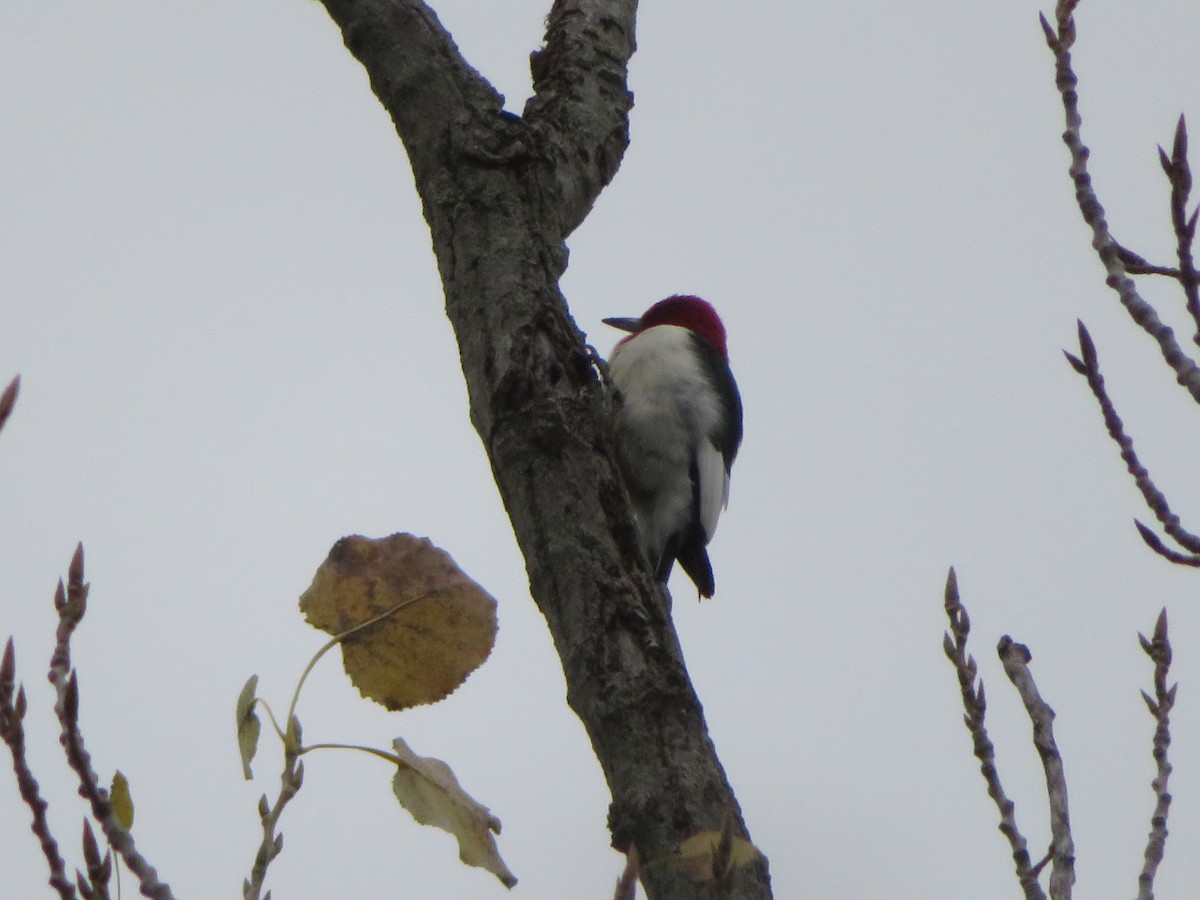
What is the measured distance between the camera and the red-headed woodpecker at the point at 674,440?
4.73 metres

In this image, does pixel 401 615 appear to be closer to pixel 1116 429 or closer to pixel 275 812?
pixel 275 812

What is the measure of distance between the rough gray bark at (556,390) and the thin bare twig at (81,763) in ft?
1.73

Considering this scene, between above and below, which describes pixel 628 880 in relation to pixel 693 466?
below

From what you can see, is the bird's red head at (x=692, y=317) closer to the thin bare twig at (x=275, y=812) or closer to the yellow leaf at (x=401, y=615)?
the yellow leaf at (x=401, y=615)

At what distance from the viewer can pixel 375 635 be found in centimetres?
172

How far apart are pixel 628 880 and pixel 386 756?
1.47ft

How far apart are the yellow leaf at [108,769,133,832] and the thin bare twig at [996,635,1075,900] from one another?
1155 millimetres

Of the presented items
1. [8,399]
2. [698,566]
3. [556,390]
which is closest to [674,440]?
[698,566]

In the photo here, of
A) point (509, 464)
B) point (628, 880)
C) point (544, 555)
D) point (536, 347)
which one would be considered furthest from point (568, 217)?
point (628, 880)

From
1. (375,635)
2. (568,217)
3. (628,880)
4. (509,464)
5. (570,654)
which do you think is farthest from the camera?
(568,217)

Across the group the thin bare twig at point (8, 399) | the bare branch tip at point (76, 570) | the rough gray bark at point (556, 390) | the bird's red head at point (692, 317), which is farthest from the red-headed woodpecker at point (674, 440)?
the thin bare twig at point (8, 399)

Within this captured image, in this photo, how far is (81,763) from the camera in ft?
4.04

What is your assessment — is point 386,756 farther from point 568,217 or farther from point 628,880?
point 568,217

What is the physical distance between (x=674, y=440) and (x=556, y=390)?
2.52 m
